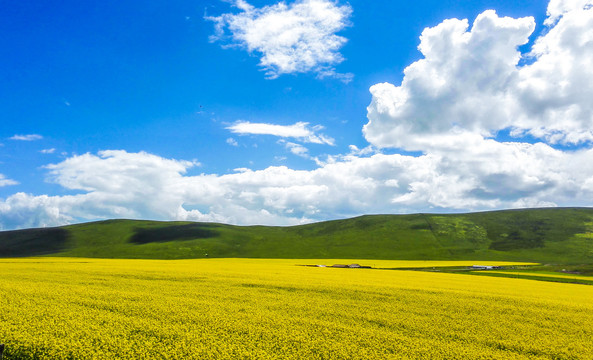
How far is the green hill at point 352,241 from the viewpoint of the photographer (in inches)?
5541

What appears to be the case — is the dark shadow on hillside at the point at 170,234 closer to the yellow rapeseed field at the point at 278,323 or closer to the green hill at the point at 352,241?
the green hill at the point at 352,241

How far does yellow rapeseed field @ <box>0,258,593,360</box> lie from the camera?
36.2ft

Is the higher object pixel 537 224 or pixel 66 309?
pixel 537 224

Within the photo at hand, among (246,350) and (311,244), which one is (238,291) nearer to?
(246,350)

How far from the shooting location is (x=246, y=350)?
10938 millimetres

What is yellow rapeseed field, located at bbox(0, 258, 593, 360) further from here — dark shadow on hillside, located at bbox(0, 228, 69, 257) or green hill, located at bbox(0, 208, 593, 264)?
dark shadow on hillside, located at bbox(0, 228, 69, 257)

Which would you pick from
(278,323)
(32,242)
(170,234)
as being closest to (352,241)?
(170,234)

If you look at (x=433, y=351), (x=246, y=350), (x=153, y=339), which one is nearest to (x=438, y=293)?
(x=433, y=351)

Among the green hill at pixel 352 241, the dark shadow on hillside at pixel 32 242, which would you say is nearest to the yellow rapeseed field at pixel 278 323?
the green hill at pixel 352 241

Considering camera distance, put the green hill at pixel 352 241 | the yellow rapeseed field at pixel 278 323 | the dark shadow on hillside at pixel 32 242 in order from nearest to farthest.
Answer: the yellow rapeseed field at pixel 278 323 < the green hill at pixel 352 241 < the dark shadow on hillside at pixel 32 242

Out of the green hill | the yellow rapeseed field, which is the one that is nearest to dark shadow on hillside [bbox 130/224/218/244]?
the green hill

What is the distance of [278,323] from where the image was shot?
44.4 feet

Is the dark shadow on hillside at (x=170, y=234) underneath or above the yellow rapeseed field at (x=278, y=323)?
above

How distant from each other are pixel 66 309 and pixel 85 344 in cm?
470
